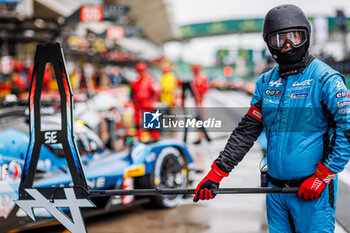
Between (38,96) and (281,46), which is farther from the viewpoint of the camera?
(38,96)

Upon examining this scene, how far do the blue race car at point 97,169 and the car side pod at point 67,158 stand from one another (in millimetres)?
381

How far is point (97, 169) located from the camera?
14.5 feet

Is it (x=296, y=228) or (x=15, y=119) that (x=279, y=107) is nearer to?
(x=296, y=228)

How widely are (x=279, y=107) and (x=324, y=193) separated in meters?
0.55

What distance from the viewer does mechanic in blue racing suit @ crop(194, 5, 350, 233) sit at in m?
2.23

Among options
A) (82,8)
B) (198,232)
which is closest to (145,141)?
(198,232)

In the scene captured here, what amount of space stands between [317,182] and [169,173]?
2.80 metres

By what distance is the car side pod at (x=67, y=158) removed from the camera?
2785 mm

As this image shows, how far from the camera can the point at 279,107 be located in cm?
243

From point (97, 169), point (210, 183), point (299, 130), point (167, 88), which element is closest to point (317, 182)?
point (299, 130)

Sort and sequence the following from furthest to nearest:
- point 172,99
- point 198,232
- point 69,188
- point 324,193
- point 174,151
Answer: point 172,99
point 174,151
point 198,232
point 69,188
point 324,193

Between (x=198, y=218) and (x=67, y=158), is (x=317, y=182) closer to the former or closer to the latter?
(x=67, y=158)

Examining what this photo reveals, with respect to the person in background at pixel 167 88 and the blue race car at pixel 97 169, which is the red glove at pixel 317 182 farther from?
the person in background at pixel 167 88

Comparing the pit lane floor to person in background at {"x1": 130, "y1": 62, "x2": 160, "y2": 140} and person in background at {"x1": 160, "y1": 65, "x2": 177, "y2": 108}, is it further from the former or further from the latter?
person in background at {"x1": 160, "y1": 65, "x2": 177, "y2": 108}
